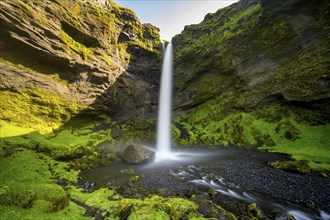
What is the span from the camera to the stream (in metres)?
15.6

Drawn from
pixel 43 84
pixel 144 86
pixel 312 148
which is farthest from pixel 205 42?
pixel 43 84

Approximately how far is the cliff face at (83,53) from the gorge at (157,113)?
0.85ft

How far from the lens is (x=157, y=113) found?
5725cm

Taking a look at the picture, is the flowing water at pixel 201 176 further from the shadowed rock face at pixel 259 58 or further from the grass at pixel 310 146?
the shadowed rock face at pixel 259 58

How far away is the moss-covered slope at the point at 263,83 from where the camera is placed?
3478 cm

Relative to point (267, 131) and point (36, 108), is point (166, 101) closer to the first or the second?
point (267, 131)

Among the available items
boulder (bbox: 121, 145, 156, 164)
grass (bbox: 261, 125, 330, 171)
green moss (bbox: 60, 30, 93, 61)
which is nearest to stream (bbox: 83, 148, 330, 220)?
boulder (bbox: 121, 145, 156, 164)

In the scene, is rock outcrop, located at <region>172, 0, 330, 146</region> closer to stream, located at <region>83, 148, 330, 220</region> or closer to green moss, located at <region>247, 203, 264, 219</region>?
stream, located at <region>83, 148, 330, 220</region>

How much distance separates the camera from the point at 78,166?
83.1 feet

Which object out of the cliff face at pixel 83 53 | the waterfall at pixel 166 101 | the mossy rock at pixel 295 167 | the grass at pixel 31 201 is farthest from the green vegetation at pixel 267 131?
the grass at pixel 31 201

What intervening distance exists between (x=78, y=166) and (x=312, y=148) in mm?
37717

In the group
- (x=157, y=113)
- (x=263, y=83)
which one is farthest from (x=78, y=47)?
(x=263, y=83)

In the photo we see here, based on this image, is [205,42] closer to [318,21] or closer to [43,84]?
[318,21]

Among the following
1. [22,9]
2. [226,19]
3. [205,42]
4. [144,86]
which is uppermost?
[226,19]
